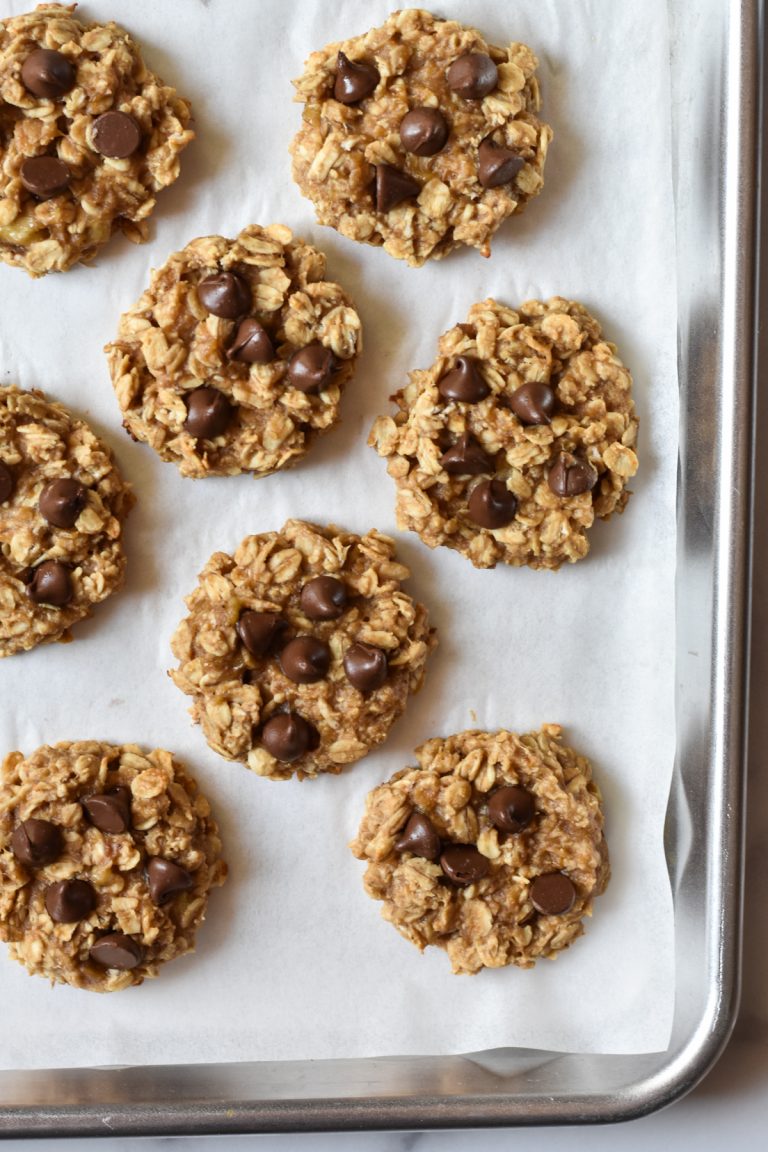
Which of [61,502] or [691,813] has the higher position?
[61,502]

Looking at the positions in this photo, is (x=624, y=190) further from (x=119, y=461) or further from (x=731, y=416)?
(x=119, y=461)

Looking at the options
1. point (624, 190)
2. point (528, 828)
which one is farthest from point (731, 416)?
point (528, 828)

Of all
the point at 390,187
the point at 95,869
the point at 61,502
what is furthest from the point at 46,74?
the point at 95,869

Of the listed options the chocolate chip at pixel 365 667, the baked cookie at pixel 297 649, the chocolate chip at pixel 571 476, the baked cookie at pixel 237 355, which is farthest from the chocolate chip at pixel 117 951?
the chocolate chip at pixel 571 476

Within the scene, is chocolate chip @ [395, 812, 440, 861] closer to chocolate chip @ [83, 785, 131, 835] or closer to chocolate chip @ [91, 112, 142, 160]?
chocolate chip @ [83, 785, 131, 835]

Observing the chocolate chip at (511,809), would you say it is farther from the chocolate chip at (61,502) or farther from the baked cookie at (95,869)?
the chocolate chip at (61,502)

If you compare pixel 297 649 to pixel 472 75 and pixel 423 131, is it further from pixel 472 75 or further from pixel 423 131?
pixel 472 75

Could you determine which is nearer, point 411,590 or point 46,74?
point 46,74

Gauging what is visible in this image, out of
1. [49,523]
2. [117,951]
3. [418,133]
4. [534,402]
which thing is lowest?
[117,951]
